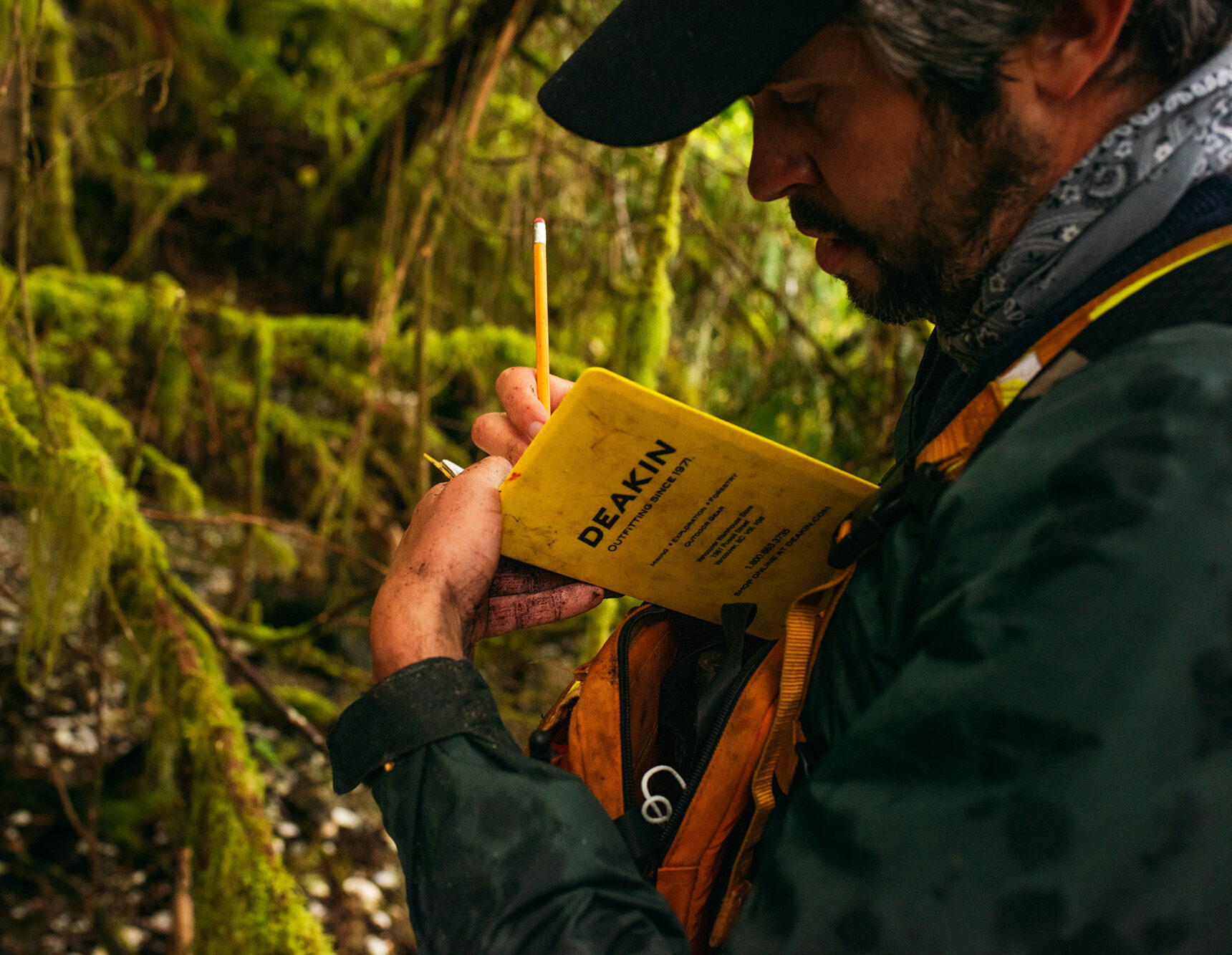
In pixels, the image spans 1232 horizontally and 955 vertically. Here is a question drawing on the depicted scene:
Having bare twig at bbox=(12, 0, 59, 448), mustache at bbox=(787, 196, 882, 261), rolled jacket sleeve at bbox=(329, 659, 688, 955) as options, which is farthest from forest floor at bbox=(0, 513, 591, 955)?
mustache at bbox=(787, 196, 882, 261)

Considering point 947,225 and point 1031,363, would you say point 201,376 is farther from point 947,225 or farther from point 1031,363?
point 1031,363

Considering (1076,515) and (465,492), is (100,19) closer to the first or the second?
(465,492)

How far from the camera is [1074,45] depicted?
2.74ft

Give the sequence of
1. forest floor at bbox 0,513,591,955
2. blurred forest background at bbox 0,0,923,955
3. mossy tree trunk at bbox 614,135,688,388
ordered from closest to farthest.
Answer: blurred forest background at bbox 0,0,923,955, mossy tree trunk at bbox 614,135,688,388, forest floor at bbox 0,513,591,955

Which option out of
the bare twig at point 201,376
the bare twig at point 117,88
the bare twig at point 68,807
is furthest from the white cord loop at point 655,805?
the bare twig at point 201,376

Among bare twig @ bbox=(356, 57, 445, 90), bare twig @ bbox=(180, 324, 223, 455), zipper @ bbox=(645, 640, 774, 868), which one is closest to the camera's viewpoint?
zipper @ bbox=(645, 640, 774, 868)

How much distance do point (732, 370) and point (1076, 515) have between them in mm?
3791

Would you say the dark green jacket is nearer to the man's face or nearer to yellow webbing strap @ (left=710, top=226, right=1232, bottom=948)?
yellow webbing strap @ (left=710, top=226, right=1232, bottom=948)

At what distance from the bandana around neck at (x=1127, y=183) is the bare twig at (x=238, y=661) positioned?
6.42 feet

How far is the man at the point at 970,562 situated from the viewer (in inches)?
22.6

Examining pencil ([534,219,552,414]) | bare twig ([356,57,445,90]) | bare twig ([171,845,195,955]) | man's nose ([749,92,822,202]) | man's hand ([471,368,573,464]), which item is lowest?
bare twig ([171,845,195,955])

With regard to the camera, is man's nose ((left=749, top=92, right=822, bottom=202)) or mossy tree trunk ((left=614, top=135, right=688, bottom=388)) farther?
mossy tree trunk ((left=614, top=135, right=688, bottom=388))

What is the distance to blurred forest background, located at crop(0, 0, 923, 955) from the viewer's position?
88.8 inches

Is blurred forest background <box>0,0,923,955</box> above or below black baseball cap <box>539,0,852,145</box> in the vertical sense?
below
